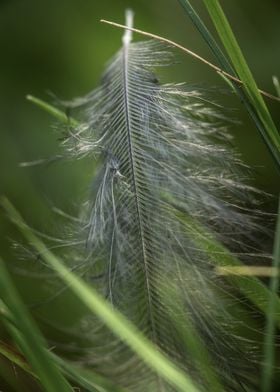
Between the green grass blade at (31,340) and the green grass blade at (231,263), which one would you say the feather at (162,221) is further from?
the green grass blade at (31,340)

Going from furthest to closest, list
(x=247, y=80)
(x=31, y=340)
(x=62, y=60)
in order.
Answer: (x=62, y=60) < (x=247, y=80) < (x=31, y=340)

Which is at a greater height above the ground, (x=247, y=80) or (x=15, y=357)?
(x=247, y=80)

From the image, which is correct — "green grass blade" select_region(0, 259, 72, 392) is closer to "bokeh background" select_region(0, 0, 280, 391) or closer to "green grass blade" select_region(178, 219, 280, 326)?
"green grass blade" select_region(178, 219, 280, 326)

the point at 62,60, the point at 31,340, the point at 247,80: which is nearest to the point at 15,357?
the point at 31,340

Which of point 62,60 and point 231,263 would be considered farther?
point 62,60

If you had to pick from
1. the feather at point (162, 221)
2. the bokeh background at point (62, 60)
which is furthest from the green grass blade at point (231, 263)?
the bokeh background at point (62, 60)

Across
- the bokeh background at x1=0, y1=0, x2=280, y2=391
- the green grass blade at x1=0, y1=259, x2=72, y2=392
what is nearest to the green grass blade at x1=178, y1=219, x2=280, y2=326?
the green grass blade at x1=0, y1=259, x2=72, y2=392

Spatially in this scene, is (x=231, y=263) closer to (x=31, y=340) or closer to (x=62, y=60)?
(x=31, y=340)
